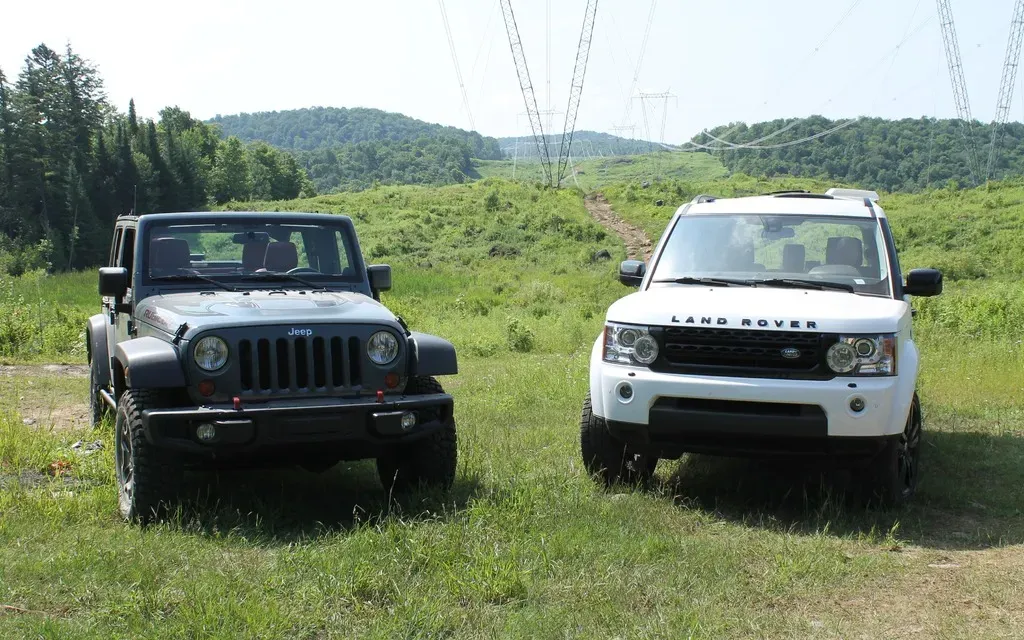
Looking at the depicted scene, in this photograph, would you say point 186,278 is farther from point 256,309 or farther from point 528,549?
point 528,549

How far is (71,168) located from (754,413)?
78986 millimetres

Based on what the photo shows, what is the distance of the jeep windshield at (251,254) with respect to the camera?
6.90 metres

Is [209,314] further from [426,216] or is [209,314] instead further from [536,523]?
[426,216]

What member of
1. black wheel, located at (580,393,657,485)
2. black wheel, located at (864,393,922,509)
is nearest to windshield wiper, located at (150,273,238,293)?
black wheel, located at (580,393,657,485)

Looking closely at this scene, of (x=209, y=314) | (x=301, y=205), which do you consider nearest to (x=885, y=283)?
(x=209, y=314)

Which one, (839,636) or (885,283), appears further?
(885,283)

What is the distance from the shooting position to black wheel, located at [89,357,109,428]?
8.54m

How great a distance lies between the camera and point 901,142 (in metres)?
85.8

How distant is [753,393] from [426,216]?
168 ft

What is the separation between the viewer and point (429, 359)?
6125mm

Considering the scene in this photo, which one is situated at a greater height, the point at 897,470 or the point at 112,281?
the point at 112,281

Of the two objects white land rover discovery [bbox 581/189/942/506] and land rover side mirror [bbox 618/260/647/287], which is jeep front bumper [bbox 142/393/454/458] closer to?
white land rover discovery [bbox 581/189/942/506]

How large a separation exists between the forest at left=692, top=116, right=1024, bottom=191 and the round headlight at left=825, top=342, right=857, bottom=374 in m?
70.0

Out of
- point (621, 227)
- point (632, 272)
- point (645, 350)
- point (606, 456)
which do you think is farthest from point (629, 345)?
point (621, 227)
